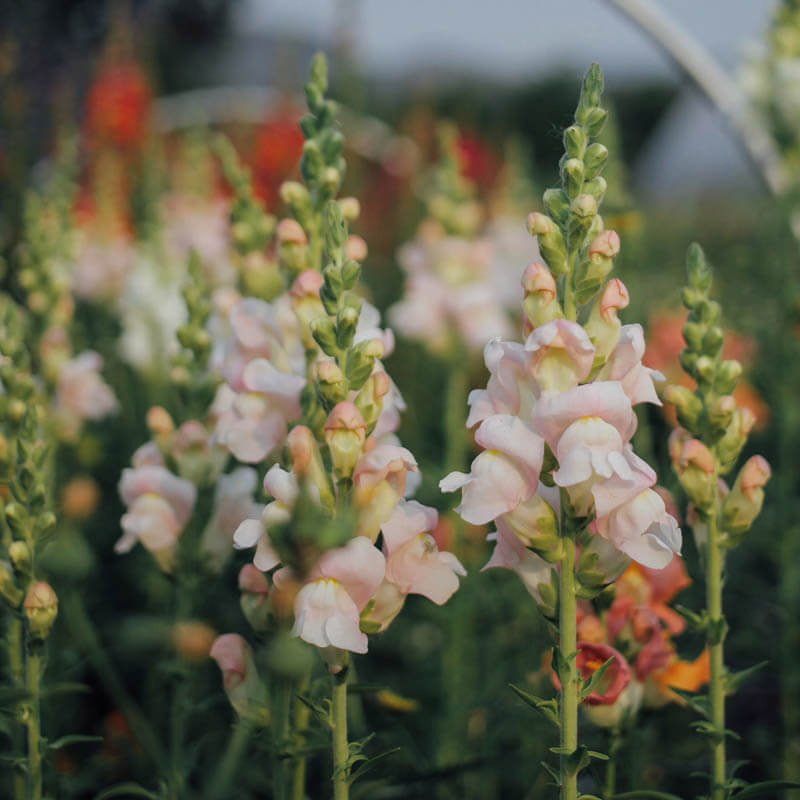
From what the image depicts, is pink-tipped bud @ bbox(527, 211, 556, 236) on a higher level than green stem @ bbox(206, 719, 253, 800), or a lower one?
higher

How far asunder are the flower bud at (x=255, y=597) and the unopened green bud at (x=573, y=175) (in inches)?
19.5

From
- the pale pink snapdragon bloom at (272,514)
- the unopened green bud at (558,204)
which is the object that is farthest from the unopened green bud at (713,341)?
the pale pink snapdragon bloom at (272,514)

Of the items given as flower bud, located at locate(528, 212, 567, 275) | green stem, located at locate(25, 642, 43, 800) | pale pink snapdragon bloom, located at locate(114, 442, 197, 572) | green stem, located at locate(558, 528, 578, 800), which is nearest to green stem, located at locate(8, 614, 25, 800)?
green stem, located at locate(25, 642, 43, 800)

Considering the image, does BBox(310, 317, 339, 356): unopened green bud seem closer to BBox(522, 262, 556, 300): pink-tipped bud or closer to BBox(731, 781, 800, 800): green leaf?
A: BBox(522, 262, 556, 300): pink-tipped bud

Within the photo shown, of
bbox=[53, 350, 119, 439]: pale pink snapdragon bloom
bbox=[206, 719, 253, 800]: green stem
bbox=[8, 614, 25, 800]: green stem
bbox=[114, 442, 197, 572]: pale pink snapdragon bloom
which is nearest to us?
bbox=[8, 614, 25, 800]: green stem

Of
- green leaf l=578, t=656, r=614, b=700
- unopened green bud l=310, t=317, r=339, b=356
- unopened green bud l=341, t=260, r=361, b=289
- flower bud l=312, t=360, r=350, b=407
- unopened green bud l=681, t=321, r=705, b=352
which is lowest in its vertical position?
green leaf l=578, t=656, r=614, b=700

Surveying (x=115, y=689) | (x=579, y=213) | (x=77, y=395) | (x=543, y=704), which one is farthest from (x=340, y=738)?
(x=77, y=395)

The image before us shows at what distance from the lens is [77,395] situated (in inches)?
73.4

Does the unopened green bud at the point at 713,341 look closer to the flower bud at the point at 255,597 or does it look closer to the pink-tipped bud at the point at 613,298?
the pink-tipped bud at the point at 613,298

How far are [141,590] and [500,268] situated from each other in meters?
1.68

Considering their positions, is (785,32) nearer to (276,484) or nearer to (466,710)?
(466,710)

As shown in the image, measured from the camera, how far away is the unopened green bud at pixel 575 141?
0.92m

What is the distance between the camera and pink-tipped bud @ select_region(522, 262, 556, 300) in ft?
2.98

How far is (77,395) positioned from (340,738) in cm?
114
